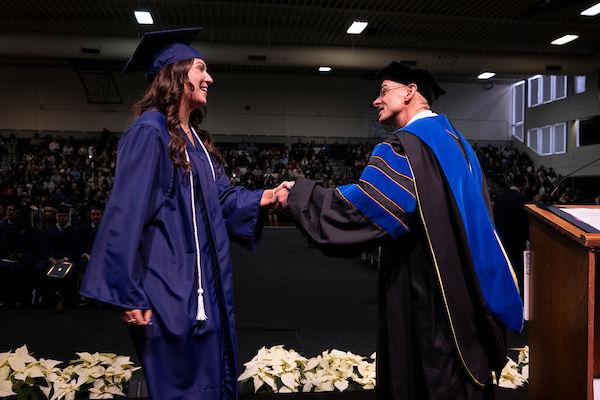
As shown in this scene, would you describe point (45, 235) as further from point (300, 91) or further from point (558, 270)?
point (300, 91)

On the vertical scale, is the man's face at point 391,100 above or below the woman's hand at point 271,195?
above

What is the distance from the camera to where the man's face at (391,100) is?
7.11 ft

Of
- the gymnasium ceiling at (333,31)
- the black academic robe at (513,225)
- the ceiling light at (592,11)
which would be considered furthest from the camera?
the gymnasium ceiling at (333,31)

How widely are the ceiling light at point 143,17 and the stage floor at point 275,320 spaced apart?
7.77m

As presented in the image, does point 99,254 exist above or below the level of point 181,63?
below

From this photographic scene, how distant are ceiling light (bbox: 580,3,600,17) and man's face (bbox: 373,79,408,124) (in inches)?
521

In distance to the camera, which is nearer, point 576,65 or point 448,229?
point 448,229

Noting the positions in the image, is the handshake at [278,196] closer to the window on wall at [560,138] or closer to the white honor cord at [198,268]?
the white honor cord at [198,268]

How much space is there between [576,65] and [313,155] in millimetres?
10052

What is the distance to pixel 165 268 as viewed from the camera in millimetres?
1854

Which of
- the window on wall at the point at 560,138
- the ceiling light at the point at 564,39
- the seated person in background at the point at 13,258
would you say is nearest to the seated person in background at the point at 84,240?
the seated person in background at the point at 13,258

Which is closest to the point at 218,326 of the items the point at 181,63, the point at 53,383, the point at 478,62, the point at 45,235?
the point at 181,63

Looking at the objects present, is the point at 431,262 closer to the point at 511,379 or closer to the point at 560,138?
the point at 511,379

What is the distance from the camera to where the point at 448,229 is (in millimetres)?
1855
